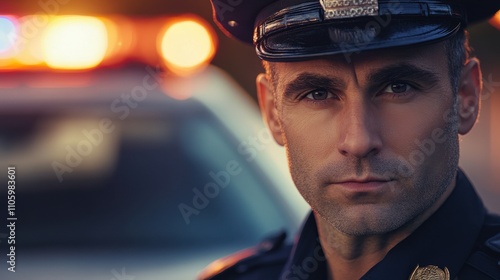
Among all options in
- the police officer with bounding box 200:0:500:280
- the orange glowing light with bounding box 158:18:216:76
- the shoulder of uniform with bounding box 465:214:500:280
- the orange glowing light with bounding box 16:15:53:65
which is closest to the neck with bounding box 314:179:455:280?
the police officer with bounding box 200:0:500:280

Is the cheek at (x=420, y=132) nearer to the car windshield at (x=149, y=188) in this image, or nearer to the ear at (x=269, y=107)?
the ear at (x=269, y=107)

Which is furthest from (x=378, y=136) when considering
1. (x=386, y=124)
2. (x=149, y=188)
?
(x=149, y=188)

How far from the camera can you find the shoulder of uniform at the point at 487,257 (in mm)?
2129

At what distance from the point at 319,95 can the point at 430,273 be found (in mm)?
456

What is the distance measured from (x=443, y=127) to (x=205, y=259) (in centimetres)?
139

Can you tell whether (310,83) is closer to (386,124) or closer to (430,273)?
(386,124)

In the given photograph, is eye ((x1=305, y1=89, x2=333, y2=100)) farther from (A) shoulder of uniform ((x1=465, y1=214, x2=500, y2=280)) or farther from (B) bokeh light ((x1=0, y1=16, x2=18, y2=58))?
(B) bokeh light ((x1=0, y1=16, x2=18, y2=58))

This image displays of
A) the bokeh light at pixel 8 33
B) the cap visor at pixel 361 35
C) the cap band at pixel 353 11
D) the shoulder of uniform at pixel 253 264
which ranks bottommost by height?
the shoulder of uniform at pixel 253 264

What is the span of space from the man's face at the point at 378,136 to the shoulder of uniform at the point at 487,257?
5.8 inches

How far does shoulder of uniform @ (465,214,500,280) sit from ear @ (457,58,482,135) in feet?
0.85

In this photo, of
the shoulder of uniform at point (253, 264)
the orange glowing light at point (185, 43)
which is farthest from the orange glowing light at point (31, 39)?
the shoulder of uniform at point (253, 264)

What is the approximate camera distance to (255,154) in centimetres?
377

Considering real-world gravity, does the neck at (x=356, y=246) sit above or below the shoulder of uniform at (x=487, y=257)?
above

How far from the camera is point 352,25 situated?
6.97 ft
